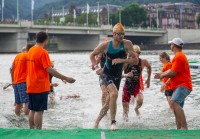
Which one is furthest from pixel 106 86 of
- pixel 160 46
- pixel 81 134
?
pixel 160 46

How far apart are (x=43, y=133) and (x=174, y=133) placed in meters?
2.12

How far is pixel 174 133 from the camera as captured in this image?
7.01 meters

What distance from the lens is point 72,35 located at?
99625mm

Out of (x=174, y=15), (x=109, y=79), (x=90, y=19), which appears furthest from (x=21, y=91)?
(x=174, y=15)

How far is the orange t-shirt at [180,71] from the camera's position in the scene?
770 centimetres

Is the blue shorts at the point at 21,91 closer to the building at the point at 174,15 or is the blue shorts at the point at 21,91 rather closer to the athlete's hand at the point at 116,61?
the athlete's hand at the point at 116,61

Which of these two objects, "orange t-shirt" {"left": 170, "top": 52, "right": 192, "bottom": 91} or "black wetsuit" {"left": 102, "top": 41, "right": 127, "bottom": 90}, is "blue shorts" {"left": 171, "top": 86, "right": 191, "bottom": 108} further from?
"black wetsuit" {"left": 102, "top": 41, "right": 127, "bottom": 90}

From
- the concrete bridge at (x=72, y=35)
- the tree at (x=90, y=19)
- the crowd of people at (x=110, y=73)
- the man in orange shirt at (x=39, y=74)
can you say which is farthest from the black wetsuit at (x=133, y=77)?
the tree at (x=90, y=19)

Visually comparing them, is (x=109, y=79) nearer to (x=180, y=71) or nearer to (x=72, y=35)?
(x=180, y=71)

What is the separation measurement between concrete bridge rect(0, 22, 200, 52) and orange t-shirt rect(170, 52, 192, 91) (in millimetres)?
73050

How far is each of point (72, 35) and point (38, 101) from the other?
92.7m

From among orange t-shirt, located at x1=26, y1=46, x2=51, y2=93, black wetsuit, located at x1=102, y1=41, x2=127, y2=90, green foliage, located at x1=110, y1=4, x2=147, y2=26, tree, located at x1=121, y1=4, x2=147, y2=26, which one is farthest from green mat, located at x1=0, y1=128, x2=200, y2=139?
tree, located at x1=121, y1=4, x2=147, y2=26

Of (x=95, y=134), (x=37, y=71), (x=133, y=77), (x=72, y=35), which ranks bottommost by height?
(x=95, y=134)

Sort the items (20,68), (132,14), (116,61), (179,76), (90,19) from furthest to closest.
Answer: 1. (132,14)
2. (90,19)
3. (20,68)
4. (179,76)
5. (116,61)
